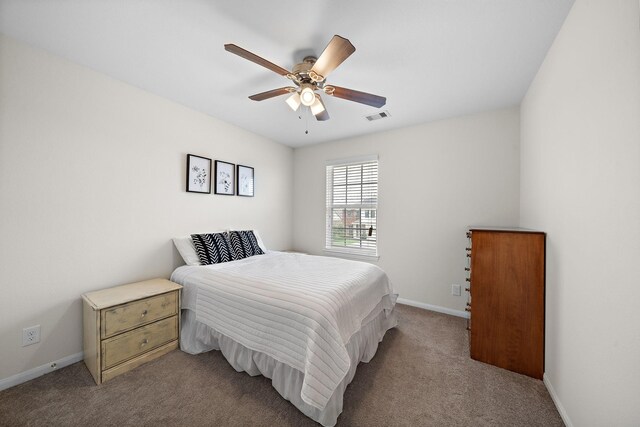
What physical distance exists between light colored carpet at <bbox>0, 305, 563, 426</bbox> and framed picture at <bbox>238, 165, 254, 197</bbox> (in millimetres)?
2121

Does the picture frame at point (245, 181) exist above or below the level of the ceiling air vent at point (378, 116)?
below

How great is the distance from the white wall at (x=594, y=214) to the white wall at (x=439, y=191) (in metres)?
0.98

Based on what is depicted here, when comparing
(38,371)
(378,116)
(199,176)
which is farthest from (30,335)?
(378,116)

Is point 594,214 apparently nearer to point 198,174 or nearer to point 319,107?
point 319,107

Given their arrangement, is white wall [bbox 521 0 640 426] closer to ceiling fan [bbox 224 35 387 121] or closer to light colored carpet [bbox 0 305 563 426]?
light colored carpet [bbox 0 305 563 426]

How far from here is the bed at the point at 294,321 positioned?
4.59 feet

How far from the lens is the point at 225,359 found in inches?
79.7

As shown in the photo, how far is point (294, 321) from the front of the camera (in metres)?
1.51

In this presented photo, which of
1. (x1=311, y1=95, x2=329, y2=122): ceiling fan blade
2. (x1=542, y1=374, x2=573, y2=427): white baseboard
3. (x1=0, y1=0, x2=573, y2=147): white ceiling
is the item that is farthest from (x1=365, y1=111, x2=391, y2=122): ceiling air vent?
(x1=542, y1=374, x2=573, y2=427): white baseboard

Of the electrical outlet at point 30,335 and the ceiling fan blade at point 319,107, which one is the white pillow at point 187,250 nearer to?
the electrical outlet at point 30,335

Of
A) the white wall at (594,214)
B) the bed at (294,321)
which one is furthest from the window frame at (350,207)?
the white wall at (594,214)

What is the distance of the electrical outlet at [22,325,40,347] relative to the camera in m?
1.71

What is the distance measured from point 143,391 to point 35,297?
113 cm

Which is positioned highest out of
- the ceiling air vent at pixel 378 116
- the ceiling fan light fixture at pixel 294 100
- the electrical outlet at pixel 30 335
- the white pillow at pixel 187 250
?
the ceiling air vent at pixel 378 116
